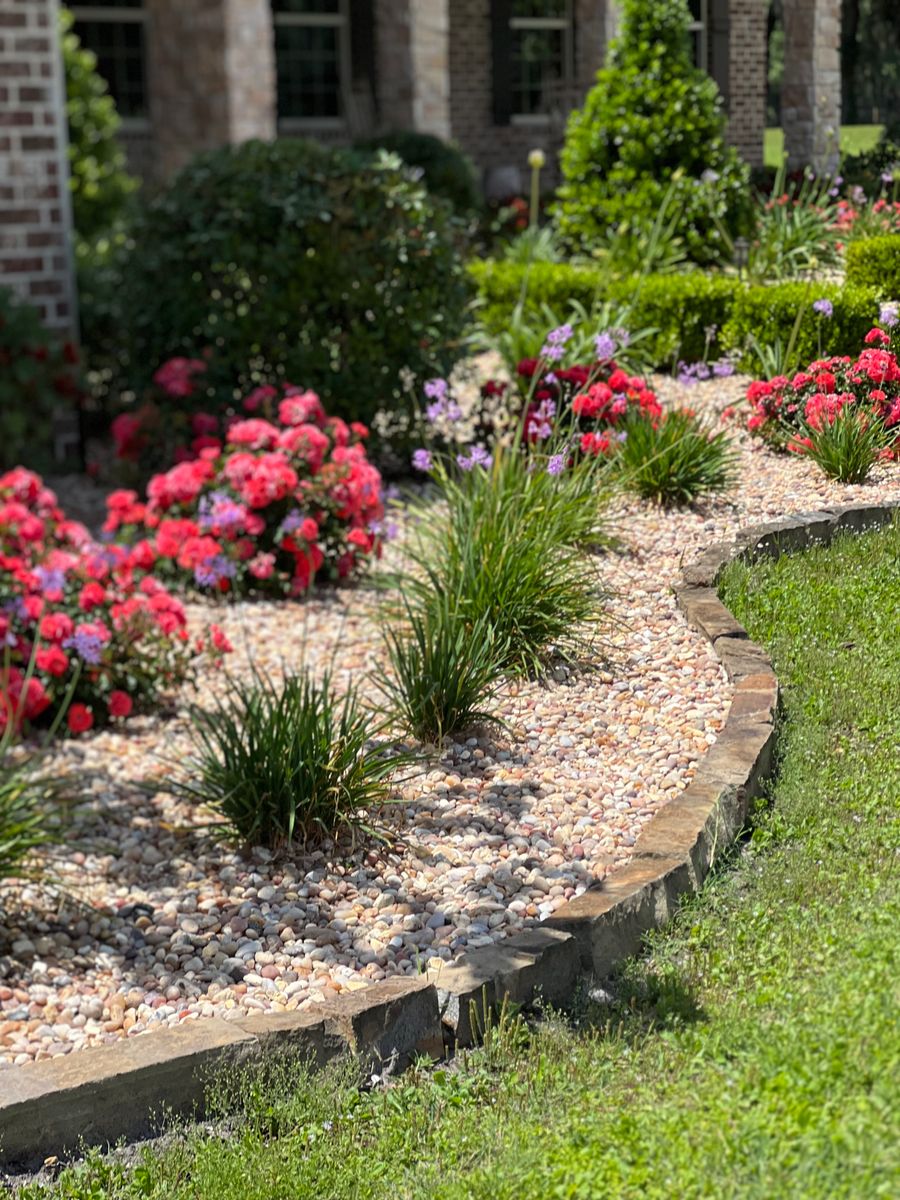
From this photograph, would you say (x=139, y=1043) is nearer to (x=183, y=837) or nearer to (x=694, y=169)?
(x=183, y=837)

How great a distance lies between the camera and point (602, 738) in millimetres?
4465

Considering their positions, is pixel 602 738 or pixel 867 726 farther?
pixel 602 738

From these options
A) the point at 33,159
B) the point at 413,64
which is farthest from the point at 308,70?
the point at 33,159

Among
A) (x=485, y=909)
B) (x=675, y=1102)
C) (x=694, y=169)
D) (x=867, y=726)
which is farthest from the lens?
(x=694, y=169)

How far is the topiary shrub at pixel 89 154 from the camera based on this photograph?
38.1ft

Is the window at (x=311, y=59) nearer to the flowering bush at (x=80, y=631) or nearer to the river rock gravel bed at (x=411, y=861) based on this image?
the flowering bush at (x=80, y=631)

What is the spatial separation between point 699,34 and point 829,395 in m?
4.41

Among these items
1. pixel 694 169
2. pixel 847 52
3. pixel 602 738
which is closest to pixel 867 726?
pixel 602 738

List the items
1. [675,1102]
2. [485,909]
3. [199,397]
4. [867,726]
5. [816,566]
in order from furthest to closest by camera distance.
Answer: [199,397] → [816,566] → [867,726] → [485,909] → [675,1102]

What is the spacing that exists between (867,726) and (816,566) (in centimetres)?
80

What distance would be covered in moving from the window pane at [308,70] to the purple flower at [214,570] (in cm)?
1092

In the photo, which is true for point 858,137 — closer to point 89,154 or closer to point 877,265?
Answer: point 877,265

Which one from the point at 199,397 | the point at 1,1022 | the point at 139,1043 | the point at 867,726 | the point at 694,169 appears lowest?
the point at 1,1022

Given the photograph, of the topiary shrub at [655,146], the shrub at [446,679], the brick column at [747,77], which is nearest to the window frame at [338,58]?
the topiary shrub at [655,146]
